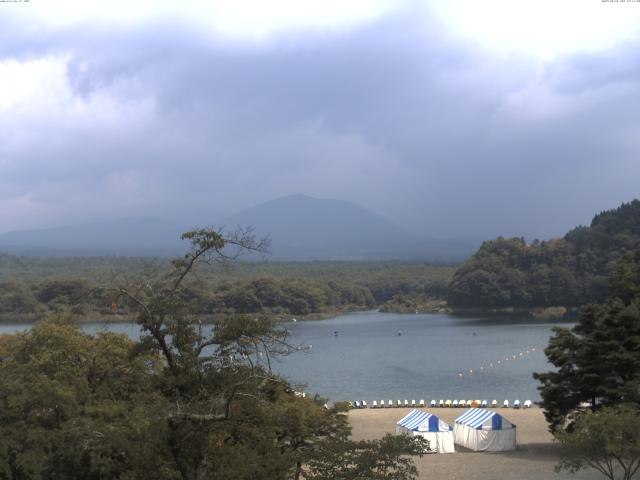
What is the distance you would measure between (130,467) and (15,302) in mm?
67927

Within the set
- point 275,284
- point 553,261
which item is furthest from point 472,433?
point 553,261

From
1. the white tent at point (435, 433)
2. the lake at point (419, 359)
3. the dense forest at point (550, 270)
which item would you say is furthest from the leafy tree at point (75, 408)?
the dense forest at point (550, 270)

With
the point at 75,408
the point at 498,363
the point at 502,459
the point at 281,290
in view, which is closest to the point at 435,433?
the point at 502,459

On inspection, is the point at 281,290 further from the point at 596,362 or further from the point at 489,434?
the point at 596,362

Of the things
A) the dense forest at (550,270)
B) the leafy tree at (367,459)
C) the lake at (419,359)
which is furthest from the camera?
the dense forest at (550,270)

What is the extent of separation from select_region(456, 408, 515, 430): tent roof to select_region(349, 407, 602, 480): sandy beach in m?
0.69

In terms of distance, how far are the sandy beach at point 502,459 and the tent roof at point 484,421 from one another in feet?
2.28

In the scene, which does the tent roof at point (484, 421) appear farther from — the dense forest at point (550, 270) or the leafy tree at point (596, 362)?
the dense forest at point (550, 270)

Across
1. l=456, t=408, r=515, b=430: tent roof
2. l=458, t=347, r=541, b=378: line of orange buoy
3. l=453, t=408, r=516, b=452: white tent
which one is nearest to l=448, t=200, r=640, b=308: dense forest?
l=458, t=347, r=541, b=378: line of orange buoy

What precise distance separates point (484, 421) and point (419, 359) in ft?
86.8

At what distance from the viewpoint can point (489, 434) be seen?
860 inches

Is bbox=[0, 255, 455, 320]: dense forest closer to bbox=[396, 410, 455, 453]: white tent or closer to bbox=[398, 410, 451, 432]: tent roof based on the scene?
bbox=[398, 410, 451, 432]: tent roof

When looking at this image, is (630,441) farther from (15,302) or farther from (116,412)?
(15,302)

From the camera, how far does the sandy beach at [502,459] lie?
18312mm
